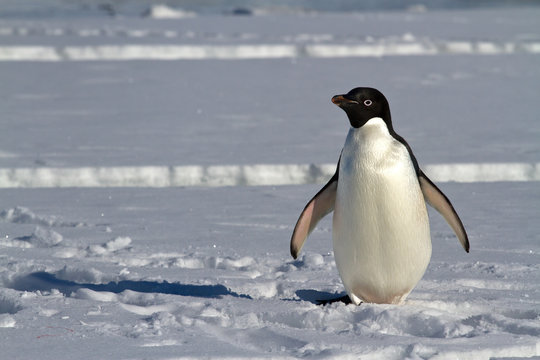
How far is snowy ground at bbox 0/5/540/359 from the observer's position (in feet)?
8.61

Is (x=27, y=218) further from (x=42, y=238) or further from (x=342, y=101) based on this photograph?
(x=342, y=101)

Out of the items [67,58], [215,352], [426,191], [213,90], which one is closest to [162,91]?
[213,90]

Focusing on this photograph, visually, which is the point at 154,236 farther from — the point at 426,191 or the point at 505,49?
the point at 505,49

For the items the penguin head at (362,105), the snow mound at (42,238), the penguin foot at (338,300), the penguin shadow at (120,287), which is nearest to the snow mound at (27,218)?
the snow mound at (42,238)

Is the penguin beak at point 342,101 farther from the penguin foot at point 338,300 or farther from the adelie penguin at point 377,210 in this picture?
the penguin foot at point 338,300

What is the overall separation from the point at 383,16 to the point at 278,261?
11.8 m

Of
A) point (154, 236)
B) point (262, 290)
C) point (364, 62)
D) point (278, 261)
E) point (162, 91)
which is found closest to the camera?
point (262, 290)

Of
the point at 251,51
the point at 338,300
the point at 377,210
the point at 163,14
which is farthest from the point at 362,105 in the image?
the point at 163,14

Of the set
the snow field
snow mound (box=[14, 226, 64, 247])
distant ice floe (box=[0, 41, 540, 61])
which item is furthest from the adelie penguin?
distant ice floe (box=[0, 41, 540, 61])

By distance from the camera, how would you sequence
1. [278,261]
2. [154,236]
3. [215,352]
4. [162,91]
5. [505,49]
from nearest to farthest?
[215,352]
[278,261]
[154,236]
[162,91]
[505,49]

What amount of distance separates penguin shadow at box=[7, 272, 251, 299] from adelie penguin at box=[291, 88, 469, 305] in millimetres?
348

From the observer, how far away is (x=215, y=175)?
17.1 ft

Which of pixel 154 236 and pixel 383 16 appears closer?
pixel 154 236

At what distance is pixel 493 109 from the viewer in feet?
23.5
